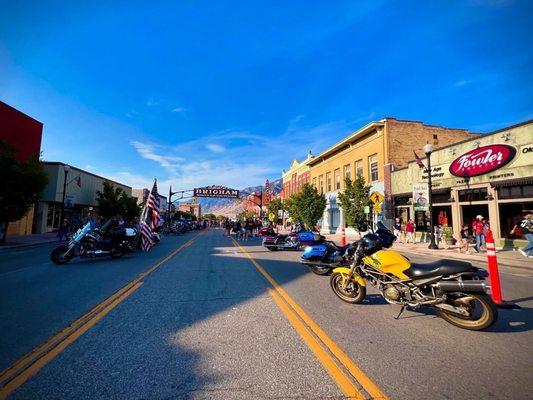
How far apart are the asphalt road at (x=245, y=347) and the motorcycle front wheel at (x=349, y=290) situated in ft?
0.64

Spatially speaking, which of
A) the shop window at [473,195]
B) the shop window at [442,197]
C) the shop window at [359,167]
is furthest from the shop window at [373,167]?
the shop window at [473,195]

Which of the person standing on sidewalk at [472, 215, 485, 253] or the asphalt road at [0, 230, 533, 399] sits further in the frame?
the person standing on sidewalk at [472, 215, 485, 253]

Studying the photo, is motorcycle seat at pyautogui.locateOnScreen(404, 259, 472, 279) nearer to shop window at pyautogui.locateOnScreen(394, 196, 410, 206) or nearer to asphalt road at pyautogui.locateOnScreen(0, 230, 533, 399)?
asphalt road at pyautogui.locateOnScreen(0, 230, 533, 399)

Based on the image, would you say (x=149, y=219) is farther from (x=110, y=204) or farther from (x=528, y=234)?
(x=110, y=204)

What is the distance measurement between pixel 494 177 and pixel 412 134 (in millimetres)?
12004

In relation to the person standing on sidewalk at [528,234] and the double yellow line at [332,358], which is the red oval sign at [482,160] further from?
the double yellow line at [332,358]

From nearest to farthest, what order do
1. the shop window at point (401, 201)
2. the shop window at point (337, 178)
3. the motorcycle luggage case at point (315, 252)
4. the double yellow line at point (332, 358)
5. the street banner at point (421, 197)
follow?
1. the double yellow line at point (332, 358)
2. the motorcycle luggage case at point (315, 252)
3. the street banner at point (421, 197)
4. the shop window at point (401, 201)
5. the shop window at point (337, 178)

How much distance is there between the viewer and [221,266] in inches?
422

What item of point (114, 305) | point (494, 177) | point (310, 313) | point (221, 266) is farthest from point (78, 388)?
point (494, 177)

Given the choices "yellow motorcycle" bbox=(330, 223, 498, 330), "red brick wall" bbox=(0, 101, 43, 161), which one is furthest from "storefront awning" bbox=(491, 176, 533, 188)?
"red brick wall" bbox=(0, 101, 43, 161)

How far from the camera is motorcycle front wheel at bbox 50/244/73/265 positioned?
36.6 ft

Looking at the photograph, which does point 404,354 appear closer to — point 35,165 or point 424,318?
point 424,318

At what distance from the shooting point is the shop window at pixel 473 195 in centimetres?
1916

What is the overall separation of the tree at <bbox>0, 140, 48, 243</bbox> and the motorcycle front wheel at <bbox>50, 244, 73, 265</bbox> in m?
11.2
